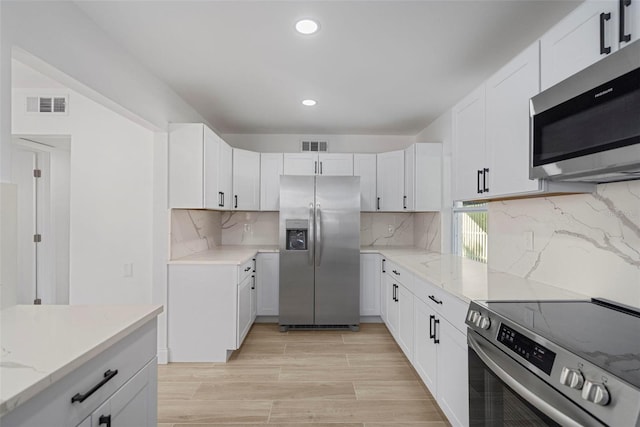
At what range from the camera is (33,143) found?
3.54 meters

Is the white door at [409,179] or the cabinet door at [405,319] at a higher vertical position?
the white door at [409,179]

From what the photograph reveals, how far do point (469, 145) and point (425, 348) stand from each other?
4.89 feet

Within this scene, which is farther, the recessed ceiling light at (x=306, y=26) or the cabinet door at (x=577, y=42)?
the recessed ceiling light at (x=306, y=26)

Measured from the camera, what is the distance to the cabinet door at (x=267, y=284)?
3998mm

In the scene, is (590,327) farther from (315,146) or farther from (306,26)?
(315,146)

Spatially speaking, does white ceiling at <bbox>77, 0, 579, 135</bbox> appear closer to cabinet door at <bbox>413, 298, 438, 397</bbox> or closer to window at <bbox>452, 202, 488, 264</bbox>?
window at <bbox>452, 202, 488, 264</bbox>

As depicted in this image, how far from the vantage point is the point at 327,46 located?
226 centimetres

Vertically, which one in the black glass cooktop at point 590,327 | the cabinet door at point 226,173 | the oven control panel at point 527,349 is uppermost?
the cabinet door at point 226,173

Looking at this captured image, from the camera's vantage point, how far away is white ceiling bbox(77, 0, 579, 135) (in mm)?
1867

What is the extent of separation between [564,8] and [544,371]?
196 centimetres

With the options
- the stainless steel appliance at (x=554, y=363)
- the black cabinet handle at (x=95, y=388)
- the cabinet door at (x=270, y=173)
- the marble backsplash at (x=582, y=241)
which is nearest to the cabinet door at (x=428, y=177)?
the marble backsplash at (x=582, y=241)

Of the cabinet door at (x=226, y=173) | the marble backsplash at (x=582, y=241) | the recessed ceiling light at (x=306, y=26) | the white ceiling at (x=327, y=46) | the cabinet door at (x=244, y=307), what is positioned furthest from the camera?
the cabinet door at (x=226, y=173)

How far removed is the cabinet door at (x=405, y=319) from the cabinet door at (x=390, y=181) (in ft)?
4.49

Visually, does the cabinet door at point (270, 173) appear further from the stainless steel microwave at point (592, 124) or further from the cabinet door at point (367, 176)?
the stainless steel microwave at point (592, 124)
